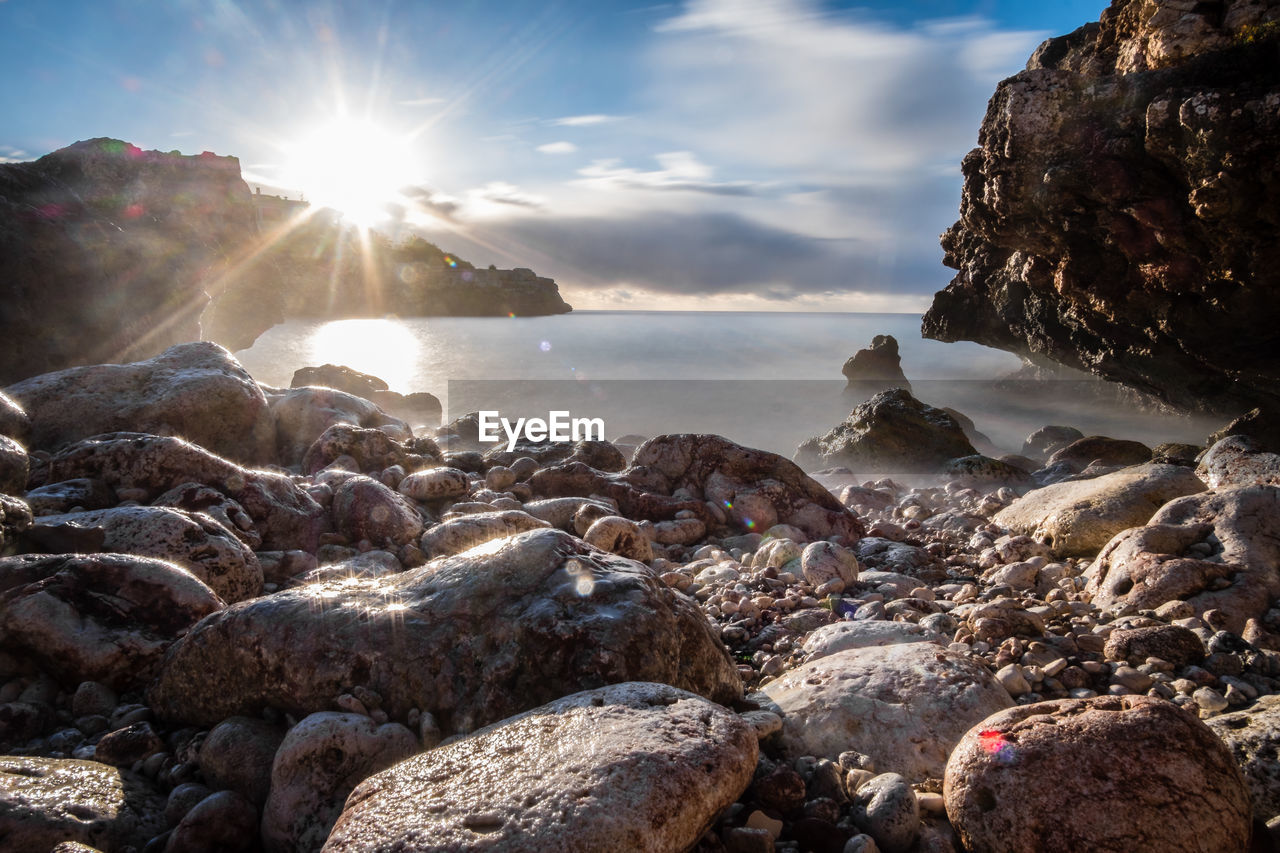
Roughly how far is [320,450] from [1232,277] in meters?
11.5

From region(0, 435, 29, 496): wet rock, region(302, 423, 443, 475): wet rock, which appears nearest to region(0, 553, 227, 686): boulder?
region(0, 435, 29, 496): wet rock

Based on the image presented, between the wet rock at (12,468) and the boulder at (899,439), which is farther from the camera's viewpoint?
the boulder at (899,439)

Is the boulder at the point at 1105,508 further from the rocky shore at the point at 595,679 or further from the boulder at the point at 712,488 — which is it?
the boulder at the point at 712,488

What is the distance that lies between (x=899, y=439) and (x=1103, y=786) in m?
12.7

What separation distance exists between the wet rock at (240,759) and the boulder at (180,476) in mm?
3126

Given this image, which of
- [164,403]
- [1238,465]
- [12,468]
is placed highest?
[164,403]

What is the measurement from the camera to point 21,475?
5.27 metres

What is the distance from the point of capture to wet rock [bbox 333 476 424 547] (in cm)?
630

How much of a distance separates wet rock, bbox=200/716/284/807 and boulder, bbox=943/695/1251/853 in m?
2.71

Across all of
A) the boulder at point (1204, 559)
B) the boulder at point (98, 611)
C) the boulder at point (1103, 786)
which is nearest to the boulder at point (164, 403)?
the boulder at point (98, 611)

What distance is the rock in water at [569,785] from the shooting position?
2.07m

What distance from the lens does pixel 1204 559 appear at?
16.0ft

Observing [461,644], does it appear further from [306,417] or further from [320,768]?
[306,417]

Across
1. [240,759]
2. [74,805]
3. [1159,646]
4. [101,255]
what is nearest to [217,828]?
[240,759]
